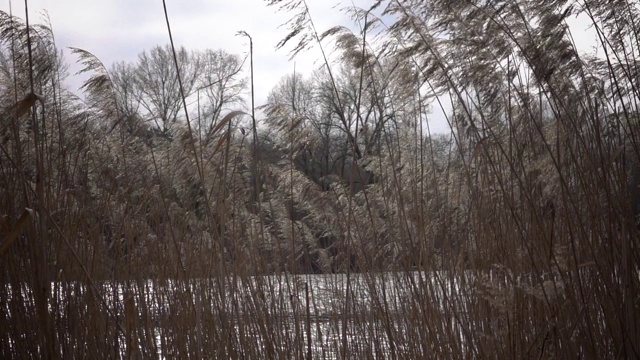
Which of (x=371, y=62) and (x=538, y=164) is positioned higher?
(x=371, y=62)

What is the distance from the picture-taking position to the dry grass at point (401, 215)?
6.46ft

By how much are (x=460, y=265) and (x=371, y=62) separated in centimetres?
82

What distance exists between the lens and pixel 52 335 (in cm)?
227

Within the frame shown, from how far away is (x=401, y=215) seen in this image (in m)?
2.64

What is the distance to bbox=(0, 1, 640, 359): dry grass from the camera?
6.46 feet

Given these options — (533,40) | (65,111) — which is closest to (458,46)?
(533,40)

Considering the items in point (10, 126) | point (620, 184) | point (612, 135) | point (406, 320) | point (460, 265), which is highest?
point (10, 126)

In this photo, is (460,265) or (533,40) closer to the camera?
(533,40)

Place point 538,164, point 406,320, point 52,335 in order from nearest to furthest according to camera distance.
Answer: point 538,164, point 52,335, point 406,320

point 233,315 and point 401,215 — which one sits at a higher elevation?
point 401,215

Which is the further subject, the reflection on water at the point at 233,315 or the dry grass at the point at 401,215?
the reflection on water at the point at 233,315

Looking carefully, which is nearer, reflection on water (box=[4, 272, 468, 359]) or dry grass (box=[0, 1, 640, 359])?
dry grass (box=[0, 1, 640, 359])

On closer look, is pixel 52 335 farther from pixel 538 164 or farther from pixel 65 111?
pixel 538 164

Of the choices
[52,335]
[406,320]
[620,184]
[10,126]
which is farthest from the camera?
[406,320]
